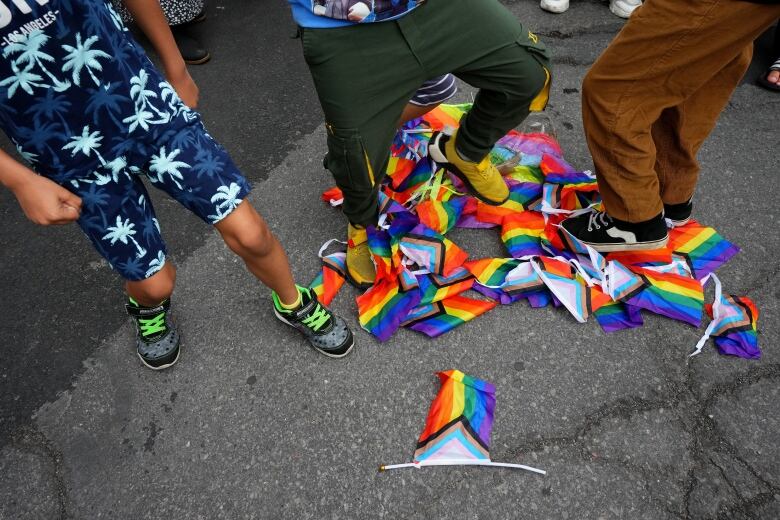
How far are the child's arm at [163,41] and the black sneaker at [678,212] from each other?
1.92 meters

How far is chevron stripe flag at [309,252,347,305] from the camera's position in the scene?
2014 mm

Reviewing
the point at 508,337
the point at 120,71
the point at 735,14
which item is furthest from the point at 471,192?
the point at 120,71

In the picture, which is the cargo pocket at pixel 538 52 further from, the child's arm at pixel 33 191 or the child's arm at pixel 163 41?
the child's arm at pixel 33 191

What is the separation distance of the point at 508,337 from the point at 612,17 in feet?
9.51

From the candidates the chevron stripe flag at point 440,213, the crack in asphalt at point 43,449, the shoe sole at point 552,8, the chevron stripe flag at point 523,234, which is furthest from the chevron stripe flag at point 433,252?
the shoe sole at point 552,8

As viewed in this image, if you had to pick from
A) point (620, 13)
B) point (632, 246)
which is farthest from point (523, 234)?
point (620, 13)

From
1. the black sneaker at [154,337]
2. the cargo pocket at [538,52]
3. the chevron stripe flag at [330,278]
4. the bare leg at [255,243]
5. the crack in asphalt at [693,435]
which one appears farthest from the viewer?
the chevron stripe flag at [330,278]

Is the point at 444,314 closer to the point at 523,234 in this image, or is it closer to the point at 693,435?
the point at 523,234

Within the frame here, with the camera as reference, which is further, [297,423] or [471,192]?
[471,192]

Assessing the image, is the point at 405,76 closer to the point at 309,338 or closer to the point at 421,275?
the point at 421,275

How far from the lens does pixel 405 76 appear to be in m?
1.52

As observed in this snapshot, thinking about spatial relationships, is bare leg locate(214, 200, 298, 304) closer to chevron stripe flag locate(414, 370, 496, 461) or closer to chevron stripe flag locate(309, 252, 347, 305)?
chevron stripe flag locate(309, 252, 347, 305)

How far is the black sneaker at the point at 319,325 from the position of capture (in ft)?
5.84

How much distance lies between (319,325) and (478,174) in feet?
3.22
